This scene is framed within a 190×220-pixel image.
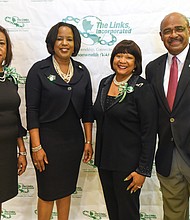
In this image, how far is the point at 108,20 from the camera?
2.21 metres

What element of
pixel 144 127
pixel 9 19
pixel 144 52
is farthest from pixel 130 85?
pixel 9 19

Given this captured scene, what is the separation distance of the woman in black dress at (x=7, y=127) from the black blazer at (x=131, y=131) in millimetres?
482

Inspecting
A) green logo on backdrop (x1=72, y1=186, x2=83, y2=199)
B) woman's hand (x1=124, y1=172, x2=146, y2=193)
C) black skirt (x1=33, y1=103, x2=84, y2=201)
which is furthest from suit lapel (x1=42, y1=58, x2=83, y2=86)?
green logo on backdrop (x1=72, y1=186, x2=83, y2=199)

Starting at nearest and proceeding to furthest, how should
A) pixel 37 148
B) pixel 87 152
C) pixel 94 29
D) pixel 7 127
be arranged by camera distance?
pixel 7 127 < pixel 37 148 < pixel 87 152 < pixel 94 29

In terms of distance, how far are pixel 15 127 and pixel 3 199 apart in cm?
40

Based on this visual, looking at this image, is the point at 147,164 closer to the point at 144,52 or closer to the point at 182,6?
the point at 144,52

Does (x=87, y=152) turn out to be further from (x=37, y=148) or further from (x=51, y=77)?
(x=51, y=77)

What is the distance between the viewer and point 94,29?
222 centimetres

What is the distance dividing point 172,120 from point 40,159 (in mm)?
782

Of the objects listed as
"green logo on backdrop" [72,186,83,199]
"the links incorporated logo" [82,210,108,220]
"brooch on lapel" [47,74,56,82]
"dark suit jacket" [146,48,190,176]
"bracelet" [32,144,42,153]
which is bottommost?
"the links incorporated logo" [82,210,108,220]

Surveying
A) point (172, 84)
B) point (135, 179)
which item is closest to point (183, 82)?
point (172, 84)

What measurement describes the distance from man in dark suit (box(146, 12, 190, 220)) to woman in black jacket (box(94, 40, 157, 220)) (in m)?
0.08

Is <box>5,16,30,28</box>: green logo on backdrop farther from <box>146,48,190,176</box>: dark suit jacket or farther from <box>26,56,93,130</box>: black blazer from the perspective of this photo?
<box>146,48,190,176</box>: dark suit jacket

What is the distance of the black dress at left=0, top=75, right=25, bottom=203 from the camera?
158cm
